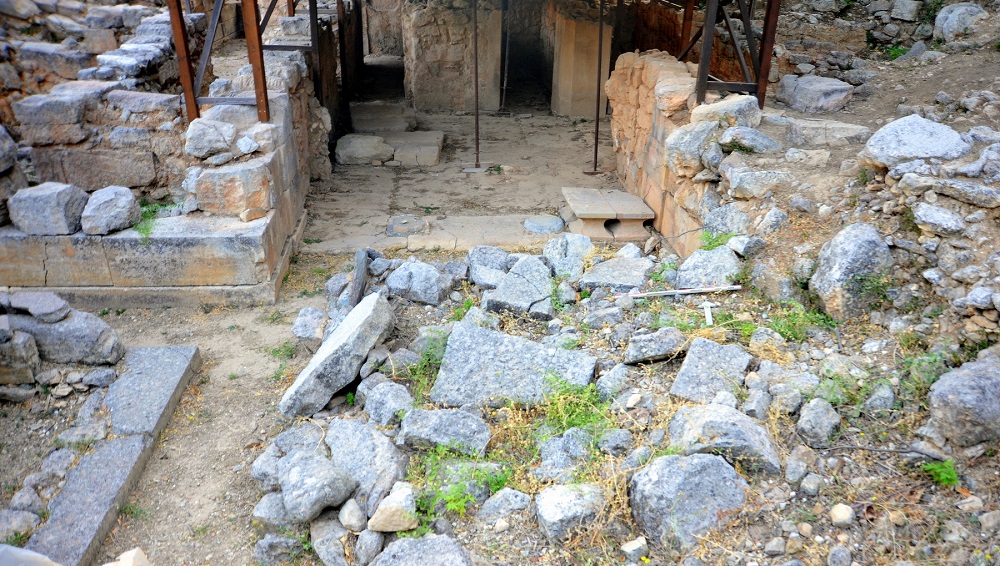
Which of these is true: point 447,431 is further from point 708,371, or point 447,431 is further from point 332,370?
point 708,371

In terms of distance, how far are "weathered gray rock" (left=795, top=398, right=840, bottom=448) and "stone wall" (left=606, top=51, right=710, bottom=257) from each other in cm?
258

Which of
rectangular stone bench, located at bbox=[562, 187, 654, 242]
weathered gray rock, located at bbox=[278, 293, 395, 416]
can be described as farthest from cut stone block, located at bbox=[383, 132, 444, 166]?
weathered gray rock, located at bbox=[278, 293, 395, 416]

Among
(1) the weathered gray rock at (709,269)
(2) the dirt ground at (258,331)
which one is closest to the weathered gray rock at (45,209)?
(2) the dirt ground at (258,331)

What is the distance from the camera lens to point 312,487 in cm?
375

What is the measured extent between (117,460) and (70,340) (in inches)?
46.9

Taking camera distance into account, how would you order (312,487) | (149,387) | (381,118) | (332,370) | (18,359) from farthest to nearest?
(381,118) < (149,387) < (18,359) < (332,370) < (312,487)

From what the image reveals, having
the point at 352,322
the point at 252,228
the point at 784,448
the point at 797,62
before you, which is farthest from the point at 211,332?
the point at 797,62

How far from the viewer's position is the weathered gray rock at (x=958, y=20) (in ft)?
27.5

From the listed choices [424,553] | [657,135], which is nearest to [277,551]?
[424,553]

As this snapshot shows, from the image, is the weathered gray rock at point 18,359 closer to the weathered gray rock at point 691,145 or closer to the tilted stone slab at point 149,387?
the tilted stone slab at point 149,387

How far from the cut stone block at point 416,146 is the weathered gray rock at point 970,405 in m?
7.16

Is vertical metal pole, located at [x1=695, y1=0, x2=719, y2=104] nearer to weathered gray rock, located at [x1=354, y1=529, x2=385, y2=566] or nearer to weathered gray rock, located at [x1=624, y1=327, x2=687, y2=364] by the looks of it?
weathered gray rock, located at [x1=624, y1=327, x2=687, y2=364]

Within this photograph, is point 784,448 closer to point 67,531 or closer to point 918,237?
point 918,237

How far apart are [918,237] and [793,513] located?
82.4 inches
